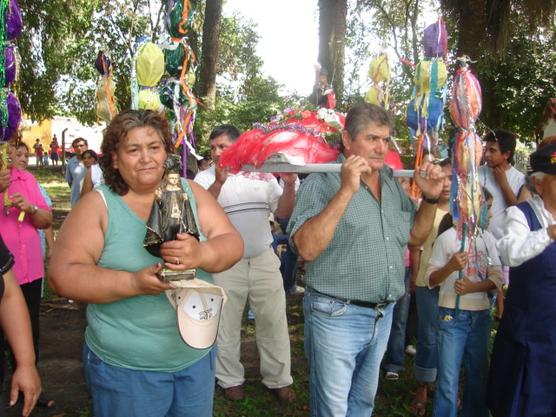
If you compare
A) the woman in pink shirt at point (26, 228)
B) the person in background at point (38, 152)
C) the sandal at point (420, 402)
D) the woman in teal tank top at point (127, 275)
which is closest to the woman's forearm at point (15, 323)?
the woman in teal tank top at point (127, 275)

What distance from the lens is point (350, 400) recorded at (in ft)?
9.29

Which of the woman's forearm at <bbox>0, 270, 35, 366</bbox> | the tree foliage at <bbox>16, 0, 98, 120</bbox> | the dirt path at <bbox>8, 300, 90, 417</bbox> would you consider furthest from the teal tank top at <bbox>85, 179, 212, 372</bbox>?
the tree foliage at <bbox>16, 0, 98, 120</bbox>

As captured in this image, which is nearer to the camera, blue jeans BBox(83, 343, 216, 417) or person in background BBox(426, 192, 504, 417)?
blue jeans BBox(83, 343, 216, 417)

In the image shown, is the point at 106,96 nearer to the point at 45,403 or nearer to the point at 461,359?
the point at 45,403

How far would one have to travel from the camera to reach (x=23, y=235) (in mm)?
3771

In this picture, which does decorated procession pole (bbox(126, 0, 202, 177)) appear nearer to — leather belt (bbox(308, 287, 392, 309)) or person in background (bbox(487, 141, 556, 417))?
leather belt (bbox(308, 287, 392, 309))

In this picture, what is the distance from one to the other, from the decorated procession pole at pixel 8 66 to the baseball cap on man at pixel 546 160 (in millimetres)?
2897

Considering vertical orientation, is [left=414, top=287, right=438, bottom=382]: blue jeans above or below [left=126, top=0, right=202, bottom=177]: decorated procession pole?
below

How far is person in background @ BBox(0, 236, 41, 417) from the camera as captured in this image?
190cm

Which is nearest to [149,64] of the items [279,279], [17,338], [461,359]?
[17,338]

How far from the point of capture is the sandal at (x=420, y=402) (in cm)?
375

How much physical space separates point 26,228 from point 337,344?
8.18ft

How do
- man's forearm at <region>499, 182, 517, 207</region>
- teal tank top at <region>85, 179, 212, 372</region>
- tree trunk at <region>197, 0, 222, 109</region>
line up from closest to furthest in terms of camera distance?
1. teal tank top at <region>85, 179, 212, 372</region>
2. man's forearm at <region>499, 182, 517, 207</region>
3. tree trunk at <region>197, 0, 222, 109</region>

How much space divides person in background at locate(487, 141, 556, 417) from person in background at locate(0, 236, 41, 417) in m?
2.13
